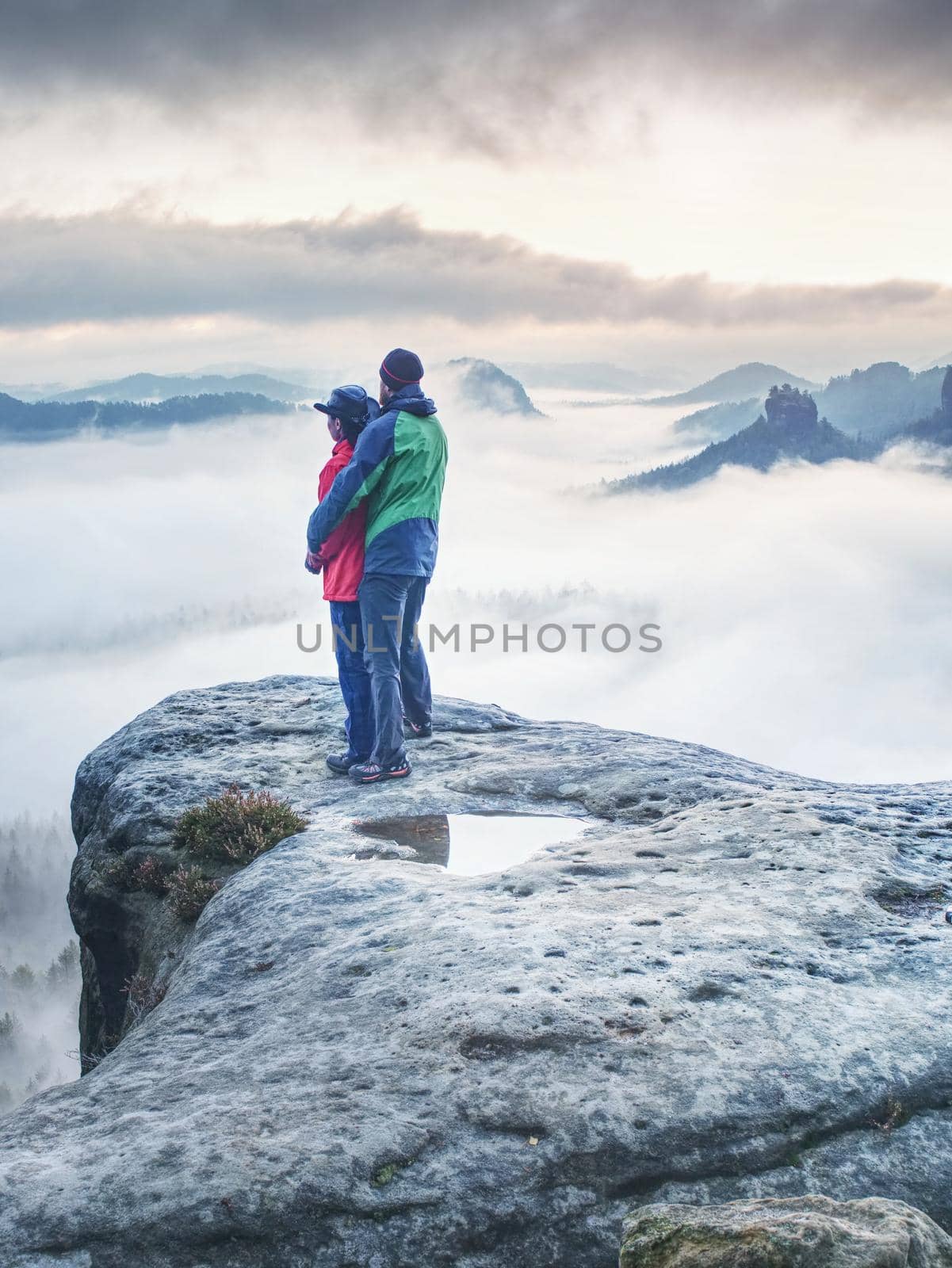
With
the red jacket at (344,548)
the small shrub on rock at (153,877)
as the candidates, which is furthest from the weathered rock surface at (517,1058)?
the red jacket at (344,548)

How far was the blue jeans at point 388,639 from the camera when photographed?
1312 centimetres

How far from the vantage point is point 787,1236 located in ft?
12.3

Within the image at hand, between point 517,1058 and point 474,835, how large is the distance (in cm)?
547

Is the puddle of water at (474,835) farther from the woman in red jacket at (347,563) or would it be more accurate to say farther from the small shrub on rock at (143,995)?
the small shrub on rock at (143,995)

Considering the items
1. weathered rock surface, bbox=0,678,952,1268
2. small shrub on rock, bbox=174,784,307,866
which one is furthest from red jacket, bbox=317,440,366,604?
weathered rock surface, bbox=0,678,952,1268

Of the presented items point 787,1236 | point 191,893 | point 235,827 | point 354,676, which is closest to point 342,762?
point 354,676

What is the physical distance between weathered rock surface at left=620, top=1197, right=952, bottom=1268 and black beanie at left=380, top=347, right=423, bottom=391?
10491 mm

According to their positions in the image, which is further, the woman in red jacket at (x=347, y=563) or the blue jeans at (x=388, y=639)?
the woman in red jacket at (x=347, y=563)

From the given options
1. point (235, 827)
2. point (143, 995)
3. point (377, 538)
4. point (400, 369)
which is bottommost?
point (143, 995)

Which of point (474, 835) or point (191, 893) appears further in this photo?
point (474, 835)

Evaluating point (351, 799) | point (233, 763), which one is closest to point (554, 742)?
point (351, 799)

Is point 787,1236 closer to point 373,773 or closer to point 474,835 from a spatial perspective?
point 474,835

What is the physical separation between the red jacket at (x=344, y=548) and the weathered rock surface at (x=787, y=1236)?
9919 millimetres

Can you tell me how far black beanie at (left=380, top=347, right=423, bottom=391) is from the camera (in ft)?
41.7
